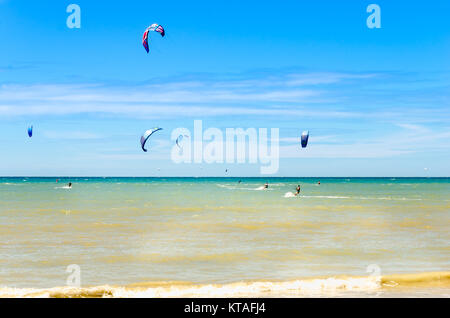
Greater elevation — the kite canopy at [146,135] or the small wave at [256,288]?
the kite canopy at [146,135]

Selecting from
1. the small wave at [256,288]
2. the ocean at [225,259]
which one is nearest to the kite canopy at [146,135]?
the ocean at [225,259]

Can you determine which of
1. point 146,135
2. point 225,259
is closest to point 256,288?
point 225,259

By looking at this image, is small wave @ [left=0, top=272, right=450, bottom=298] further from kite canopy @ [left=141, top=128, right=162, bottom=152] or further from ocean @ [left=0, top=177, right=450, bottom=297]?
kite canopy @ [left=141, top=128, right=162, bottom=152]

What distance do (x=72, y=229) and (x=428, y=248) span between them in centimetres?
1587

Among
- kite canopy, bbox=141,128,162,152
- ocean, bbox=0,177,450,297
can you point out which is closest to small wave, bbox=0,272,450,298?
ocean, bbox=0,177,450,297

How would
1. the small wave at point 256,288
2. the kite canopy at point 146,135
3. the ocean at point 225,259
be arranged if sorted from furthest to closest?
the kite canopy at point 146,135 → the ocean at point 225,259 → the small wave at point 256,288

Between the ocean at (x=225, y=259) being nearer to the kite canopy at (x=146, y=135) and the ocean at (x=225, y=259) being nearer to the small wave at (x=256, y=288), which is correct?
the small wave at (x=256, y=288)

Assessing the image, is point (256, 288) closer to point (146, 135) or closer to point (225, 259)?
point (225, 259)

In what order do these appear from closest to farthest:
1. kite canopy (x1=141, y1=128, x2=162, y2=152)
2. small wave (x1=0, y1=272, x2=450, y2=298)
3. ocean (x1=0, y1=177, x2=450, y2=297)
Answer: small wave (x1=0, y1=272, x2=450, y2=298) → ocean (x1=0, y1=177, x2=450, y2=297) → kite canopy (x1=141, y1=128, x2=162, y2=152)

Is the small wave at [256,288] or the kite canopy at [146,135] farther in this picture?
the kite canopy at [146,135]

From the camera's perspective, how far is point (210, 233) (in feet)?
73.3

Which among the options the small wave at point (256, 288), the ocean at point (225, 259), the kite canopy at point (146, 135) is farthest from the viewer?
the kite canopy at point (146, 135)
